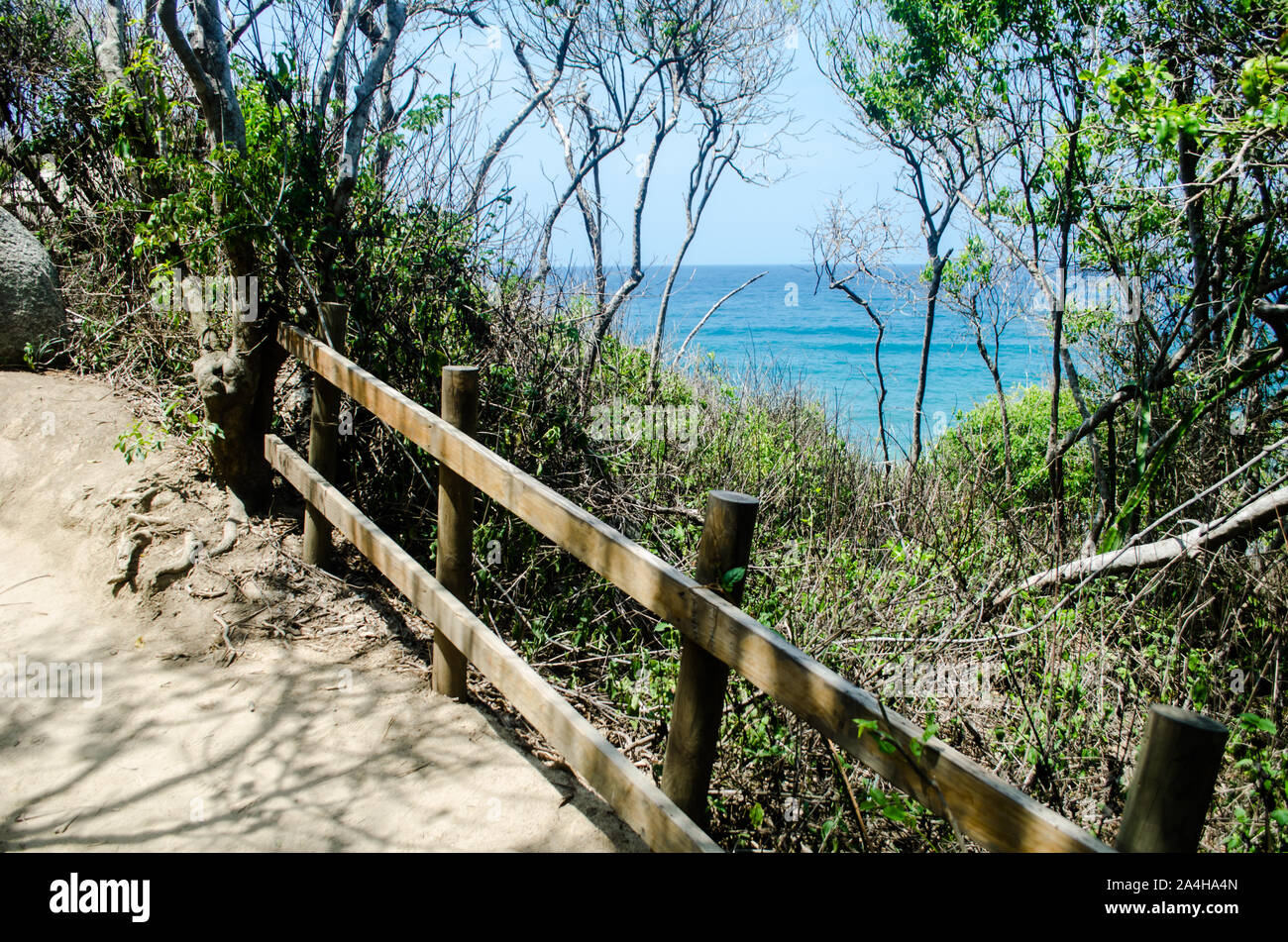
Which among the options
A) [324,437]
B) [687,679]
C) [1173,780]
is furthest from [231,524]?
[1173,780]

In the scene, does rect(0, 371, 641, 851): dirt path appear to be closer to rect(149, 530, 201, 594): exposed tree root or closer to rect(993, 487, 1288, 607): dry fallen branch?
rect(149, 530, 201, 594): exposed tree root

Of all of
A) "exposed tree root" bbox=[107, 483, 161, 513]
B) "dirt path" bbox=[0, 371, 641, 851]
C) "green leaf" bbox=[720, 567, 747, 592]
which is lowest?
"dirt path" bbox=[0, 371, 641, 851]

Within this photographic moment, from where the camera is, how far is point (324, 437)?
4.60 metres

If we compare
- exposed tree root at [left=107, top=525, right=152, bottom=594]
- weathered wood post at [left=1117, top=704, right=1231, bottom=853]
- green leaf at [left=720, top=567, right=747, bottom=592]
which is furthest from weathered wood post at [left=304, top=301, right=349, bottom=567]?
weathered wood post at [left=1117, top=704, right=1231, bottom=853]

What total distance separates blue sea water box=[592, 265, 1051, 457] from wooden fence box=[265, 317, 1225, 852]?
642 centimetres

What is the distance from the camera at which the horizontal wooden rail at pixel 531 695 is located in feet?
8.27

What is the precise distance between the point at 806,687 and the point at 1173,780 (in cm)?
82

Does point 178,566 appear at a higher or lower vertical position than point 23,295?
lower

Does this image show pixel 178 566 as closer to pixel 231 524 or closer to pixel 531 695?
pixel 231 524

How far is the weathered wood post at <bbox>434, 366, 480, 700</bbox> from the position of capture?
3537mm

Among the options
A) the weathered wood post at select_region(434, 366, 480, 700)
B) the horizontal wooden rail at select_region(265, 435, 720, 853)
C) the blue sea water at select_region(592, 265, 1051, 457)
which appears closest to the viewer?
the horizontal wooden rail at select_region(265, 435, 720, 853)
